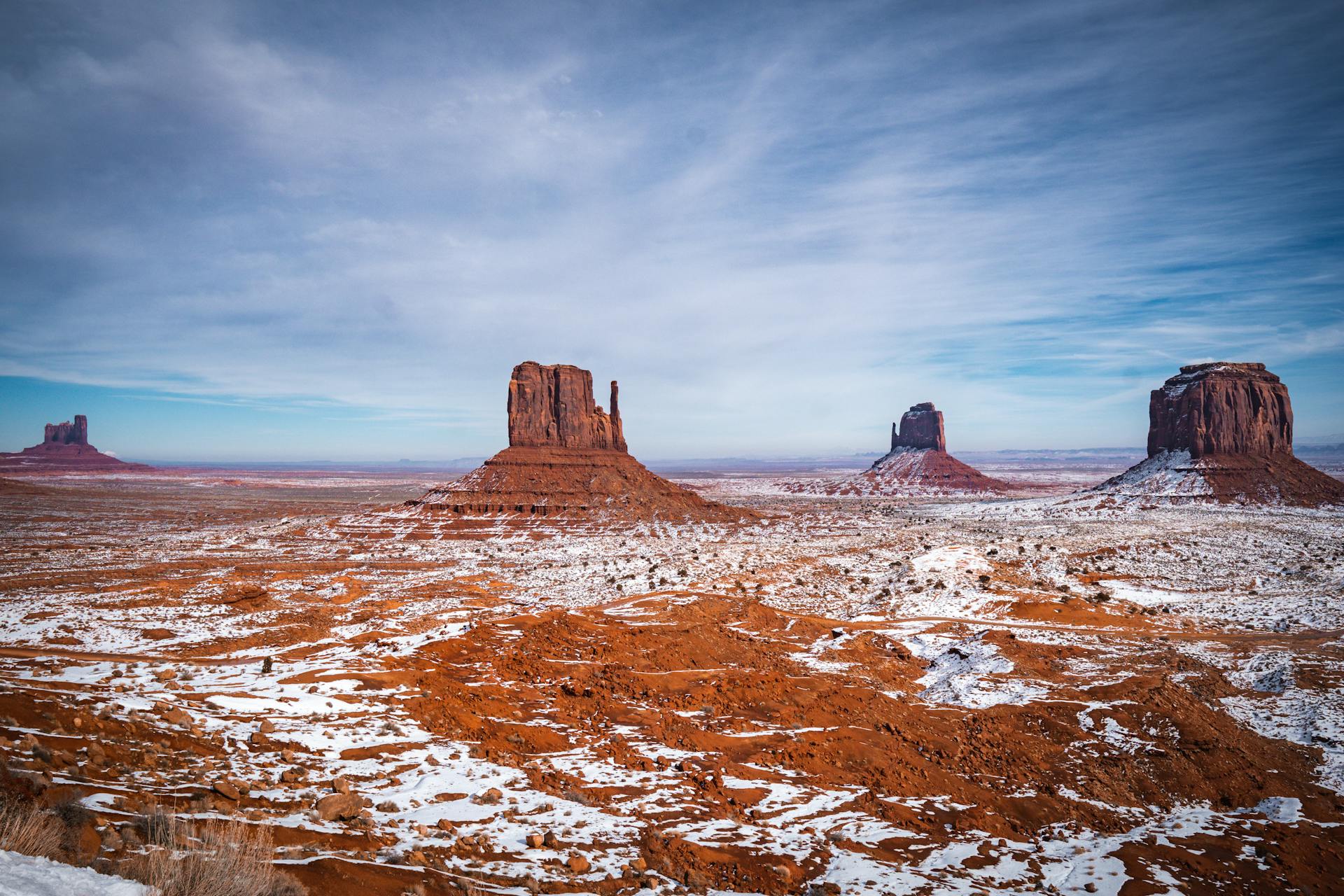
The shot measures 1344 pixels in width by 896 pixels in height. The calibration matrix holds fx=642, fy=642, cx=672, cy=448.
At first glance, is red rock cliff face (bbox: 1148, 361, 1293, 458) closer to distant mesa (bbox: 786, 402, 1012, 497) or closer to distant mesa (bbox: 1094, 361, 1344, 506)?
distant mesa (bbox: 1094, 361, 1344, 506)

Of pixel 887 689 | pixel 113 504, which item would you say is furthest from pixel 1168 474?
pixel 113 504

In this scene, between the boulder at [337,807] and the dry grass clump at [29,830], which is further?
the boulder at [337,807]

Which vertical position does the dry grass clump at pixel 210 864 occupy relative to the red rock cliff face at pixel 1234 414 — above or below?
below

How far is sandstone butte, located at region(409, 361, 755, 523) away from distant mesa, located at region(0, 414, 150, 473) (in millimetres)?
175385

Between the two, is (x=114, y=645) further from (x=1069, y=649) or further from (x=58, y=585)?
(x=1069, y=649)

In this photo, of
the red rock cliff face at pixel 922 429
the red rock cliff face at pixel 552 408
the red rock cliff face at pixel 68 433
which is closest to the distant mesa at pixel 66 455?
the red rock cliff face at pixel 68 433

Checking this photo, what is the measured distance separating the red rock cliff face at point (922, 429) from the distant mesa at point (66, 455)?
213 metres

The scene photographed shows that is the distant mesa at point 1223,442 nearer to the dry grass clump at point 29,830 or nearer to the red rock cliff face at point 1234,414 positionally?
the red rock cliff face at point 1234,414

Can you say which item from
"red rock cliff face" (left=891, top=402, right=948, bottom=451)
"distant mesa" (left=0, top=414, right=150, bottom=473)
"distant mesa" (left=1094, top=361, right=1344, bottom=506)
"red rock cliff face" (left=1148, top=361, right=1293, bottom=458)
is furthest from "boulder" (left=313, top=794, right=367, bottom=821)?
"distant mesa" (left=0, top=414, right=150, bottom=473)

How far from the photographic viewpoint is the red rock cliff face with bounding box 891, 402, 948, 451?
14062 centimetres

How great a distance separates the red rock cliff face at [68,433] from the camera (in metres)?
196

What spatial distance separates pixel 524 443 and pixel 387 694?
61145 mm

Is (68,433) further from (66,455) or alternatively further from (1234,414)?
(1234,414)

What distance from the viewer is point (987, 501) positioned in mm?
95000
